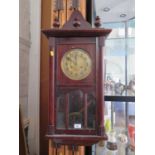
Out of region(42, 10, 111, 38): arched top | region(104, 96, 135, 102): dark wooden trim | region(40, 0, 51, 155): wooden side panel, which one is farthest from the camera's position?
region(40, 0, 51, 155): wooden side panel

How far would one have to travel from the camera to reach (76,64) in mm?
1025

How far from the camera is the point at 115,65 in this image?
4.94 ft

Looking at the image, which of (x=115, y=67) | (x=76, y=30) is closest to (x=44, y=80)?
(x=115, y=67)

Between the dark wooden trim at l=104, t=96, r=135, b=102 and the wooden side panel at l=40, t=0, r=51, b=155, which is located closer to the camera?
the dark wooden trim at l=104, t=96, r=135, b=102

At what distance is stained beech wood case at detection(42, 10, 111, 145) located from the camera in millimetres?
1003

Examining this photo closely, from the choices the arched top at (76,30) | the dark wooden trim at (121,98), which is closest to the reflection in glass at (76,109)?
the arched top at (76,30)

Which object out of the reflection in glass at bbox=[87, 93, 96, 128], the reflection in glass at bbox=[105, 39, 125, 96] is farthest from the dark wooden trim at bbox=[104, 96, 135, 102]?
the reflection in glass at bbox=[87, 93, 96, 128]

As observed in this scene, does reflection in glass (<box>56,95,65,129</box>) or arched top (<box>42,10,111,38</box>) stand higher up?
arched top (<box>42,10,111,38</box>)

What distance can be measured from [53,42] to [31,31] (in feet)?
2.25

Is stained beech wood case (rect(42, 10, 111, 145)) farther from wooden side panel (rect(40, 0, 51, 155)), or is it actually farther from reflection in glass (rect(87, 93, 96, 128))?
wooden side panel (rect(40, 0, 51, 155))
